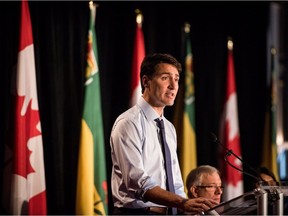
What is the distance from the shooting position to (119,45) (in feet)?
20.9

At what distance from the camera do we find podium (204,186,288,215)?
2.45 m

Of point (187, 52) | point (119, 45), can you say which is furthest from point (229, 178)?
point (119, 45)

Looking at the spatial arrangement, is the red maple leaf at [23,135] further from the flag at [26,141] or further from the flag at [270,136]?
the flag at [270,136]

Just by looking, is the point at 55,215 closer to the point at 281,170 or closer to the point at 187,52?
the point at 187,52

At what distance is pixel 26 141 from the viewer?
4922mm

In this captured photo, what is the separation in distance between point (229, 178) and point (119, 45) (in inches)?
79.0

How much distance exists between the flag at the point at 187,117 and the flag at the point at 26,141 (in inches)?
80.1

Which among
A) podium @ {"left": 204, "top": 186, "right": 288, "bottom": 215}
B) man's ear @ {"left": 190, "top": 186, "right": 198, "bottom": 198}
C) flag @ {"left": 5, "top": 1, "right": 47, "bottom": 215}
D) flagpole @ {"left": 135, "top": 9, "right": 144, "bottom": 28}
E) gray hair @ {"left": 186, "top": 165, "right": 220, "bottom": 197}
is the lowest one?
podium @ {"left": 204, "top": 186, "right": 288, "bottom": 215}

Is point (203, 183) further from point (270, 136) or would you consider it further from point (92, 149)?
point (270, 136)

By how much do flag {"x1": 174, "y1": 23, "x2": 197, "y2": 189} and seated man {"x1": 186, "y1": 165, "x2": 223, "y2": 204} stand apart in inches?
105

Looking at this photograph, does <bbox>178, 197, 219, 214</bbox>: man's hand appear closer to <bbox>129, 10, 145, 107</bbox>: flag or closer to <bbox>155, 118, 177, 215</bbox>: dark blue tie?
<bbox>155, 118, 177, 215</bbox>: dark blue tie

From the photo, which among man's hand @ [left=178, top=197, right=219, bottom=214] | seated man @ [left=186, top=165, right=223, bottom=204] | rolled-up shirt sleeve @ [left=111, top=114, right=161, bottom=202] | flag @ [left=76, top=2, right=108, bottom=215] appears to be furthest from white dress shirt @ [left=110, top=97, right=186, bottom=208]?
flag @ [left=76, top=2, right=108, bottom=215]

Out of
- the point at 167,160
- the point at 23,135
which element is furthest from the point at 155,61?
the point at 23,135

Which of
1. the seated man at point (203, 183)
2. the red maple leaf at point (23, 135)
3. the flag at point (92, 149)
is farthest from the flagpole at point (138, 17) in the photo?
the seated man at point (203, 183)
